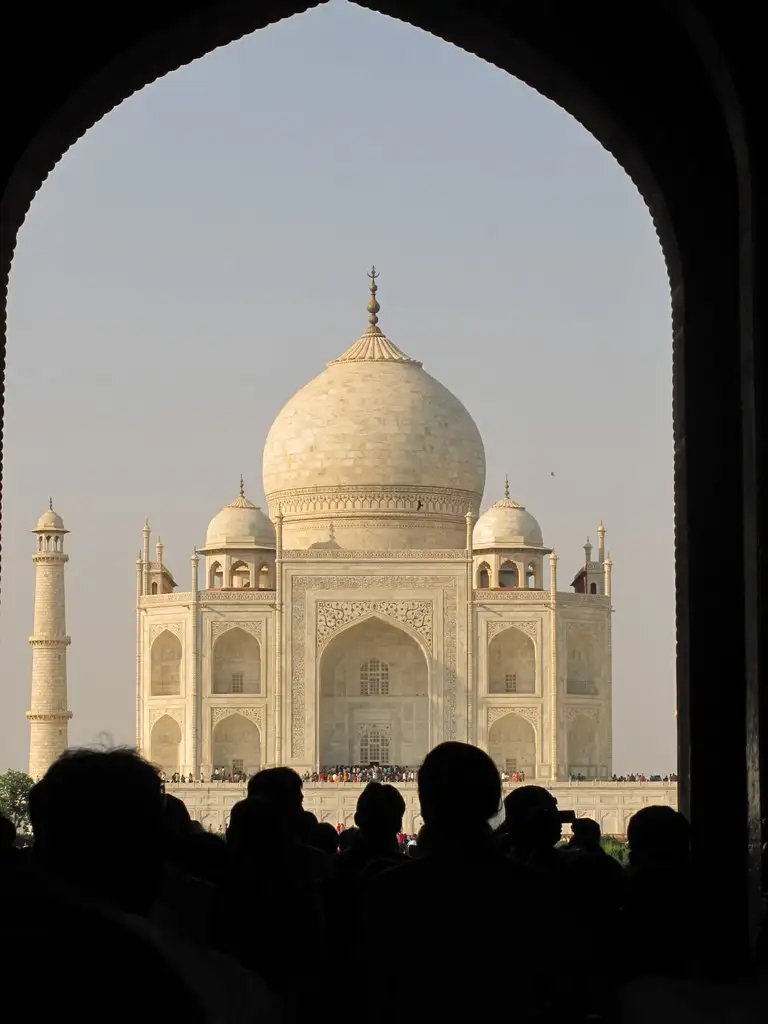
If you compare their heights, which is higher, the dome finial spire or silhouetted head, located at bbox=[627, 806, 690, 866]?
the dome finial spire

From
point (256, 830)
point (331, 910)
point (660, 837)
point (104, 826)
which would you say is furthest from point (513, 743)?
point (104, 826)

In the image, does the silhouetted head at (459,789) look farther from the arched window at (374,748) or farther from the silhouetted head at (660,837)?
the arched window at (374,748)

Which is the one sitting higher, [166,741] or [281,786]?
[281,786]

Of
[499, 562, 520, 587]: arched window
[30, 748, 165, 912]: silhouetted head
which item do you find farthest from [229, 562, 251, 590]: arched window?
[30, 748, 165, 912]: silhouetted head

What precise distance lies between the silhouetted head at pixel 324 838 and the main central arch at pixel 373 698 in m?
24.8

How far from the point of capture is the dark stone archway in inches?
229

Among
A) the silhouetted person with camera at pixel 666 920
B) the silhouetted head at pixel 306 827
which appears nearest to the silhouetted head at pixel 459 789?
the silhouetted person with camera at pixel 666 920

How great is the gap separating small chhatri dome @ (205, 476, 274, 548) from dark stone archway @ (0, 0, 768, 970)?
83.7 ft

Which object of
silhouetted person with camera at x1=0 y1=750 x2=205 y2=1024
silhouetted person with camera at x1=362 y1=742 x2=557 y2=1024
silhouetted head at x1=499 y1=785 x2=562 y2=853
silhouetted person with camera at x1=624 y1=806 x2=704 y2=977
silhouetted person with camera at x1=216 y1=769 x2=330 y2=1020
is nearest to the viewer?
silhouetted person with camera at x1=0 y1=750 x2=205 y2=1024

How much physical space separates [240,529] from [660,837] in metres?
28.8

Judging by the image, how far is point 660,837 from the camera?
3.61 metres

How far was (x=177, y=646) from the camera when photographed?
102ft

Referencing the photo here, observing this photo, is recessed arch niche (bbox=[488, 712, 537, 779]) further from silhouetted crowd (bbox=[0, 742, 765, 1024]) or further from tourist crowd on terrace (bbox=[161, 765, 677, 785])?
silhouetted crowd (bbox=[0, 742, 765, 1024])

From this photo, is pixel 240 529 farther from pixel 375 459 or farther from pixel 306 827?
pixel 306 827
